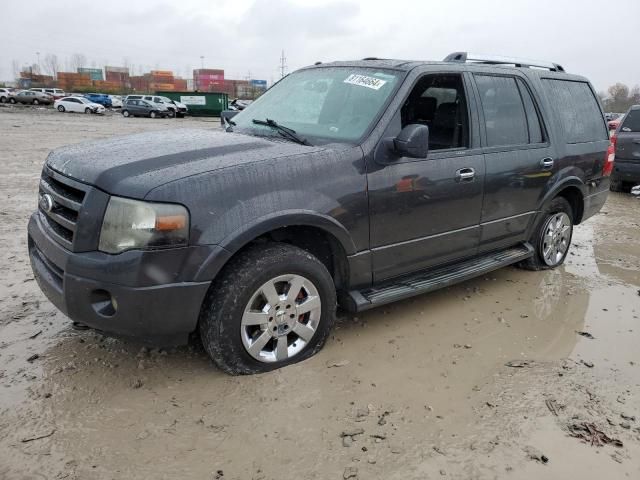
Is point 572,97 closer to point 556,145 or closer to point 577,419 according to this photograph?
point 556,145

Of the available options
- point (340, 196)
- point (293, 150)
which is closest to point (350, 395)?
point (340, 196)

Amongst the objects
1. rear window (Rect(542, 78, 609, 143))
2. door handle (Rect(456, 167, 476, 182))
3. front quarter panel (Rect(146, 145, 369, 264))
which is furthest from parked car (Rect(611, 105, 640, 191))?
front quarter panel (Rect(146, 145, 369, 264))

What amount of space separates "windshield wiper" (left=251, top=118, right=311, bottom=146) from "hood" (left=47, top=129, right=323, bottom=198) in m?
0.10

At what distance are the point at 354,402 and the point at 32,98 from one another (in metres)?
51.5

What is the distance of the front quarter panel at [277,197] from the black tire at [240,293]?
6.9 inches

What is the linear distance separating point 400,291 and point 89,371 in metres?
2.04

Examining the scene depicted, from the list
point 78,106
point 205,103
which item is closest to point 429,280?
point 78,106

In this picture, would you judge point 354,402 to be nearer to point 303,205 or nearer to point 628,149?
point 303,205

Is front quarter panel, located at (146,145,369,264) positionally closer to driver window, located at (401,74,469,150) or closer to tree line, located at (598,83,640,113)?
driver window, located at (401,74,469,150)

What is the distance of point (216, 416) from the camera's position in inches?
107

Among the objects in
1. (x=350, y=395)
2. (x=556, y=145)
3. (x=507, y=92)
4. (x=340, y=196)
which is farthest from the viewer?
(x=556, y=145)

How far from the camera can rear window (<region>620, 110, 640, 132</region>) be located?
9766 millimetres

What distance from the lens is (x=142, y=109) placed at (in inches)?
1531

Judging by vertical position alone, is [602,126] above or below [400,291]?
above
